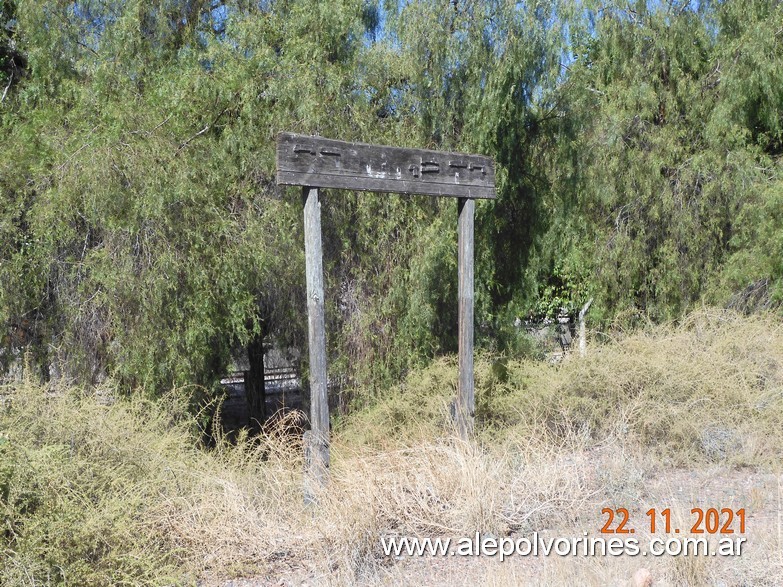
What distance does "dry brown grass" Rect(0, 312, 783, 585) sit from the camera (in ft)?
13.9

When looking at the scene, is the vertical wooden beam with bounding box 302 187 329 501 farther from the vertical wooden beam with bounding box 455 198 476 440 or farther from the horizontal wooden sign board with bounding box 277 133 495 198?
the vertical wooden beam with bounding box 455 198 476 440

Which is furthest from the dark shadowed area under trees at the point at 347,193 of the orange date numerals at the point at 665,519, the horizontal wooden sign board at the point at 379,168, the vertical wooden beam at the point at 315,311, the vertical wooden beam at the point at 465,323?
the orange date numerals at the point at 665,519

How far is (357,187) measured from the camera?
604 cm

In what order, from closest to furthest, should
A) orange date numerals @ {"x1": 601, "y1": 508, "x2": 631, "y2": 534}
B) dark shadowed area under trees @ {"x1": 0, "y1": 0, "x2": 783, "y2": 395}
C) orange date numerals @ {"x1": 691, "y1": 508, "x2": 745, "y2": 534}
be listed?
orange date numerals @ {"x1": 691, "y1": 508, "x2": 745, "y2": 534}, orange date numerals @ {"x1": 601, "y1": 508, "x2": 631, "y2": 534}, dark shadowed area under trees @ {"x1": 0, "y1": 0, "x2": 783, "y2": 395}

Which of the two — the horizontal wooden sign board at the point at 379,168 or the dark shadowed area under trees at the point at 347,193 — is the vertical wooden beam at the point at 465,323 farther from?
the dark shadowed area under trees at the point at 347,193

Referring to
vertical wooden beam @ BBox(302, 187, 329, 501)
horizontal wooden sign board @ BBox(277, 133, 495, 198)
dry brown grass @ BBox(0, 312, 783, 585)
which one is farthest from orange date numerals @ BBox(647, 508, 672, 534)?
horizontal wooden sign board @ BBox(277, 133, 495, 198)

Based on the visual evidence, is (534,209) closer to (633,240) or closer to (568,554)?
(633,240)

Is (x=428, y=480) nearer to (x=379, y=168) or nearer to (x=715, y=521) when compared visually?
(x=715, y=521)

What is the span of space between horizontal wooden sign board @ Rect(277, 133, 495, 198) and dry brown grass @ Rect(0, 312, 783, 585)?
1877 mm

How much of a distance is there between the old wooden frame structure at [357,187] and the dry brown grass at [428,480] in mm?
271

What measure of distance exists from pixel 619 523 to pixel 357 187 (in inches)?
116

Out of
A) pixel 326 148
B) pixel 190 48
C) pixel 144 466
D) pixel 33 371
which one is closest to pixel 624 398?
pixel 326 148

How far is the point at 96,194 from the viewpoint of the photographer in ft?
23.4

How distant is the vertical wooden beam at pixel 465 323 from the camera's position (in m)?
6.63
